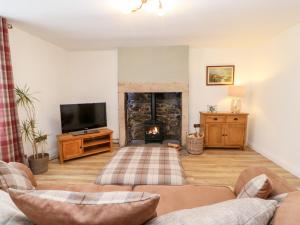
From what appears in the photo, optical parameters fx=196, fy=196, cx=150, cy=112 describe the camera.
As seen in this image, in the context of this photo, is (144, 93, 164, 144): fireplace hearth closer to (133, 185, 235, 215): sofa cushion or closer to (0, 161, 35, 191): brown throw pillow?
(133, 185, 235, 215): sofa cushion

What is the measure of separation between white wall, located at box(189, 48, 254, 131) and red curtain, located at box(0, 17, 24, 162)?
335 centimetres

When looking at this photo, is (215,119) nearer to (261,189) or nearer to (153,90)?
(153,90)

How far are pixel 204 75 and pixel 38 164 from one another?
3.67 m


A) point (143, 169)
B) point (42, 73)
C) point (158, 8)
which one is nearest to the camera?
point (143, 169)

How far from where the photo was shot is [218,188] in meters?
1.65

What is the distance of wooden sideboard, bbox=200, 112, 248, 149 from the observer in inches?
159

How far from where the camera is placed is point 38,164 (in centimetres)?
302

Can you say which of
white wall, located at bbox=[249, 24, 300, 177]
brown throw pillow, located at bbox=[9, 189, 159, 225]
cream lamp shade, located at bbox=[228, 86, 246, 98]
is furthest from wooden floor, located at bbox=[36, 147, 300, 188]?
brown throw pillow, located at bbox=[9, 189, 159, 225]

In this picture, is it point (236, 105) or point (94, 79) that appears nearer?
point (236, 105)

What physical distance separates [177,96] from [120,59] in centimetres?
151

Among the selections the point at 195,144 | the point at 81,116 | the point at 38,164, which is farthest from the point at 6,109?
the point at 195,144

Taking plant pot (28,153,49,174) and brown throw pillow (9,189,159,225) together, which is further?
plant pot (28,153,49,174)

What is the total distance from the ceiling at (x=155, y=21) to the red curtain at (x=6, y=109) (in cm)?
38

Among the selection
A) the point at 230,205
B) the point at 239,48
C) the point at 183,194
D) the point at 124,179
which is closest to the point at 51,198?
the point at 230,205
